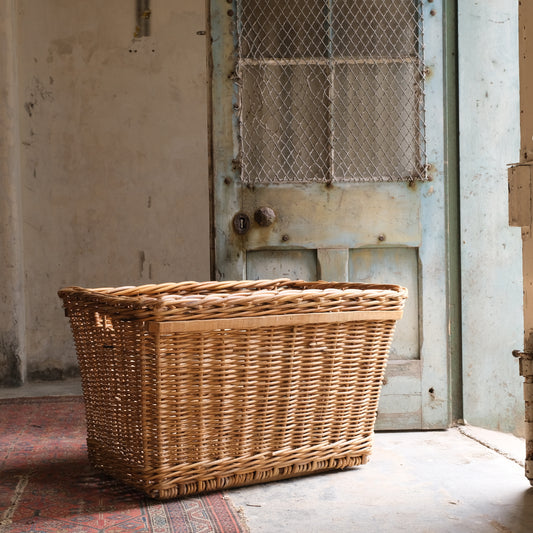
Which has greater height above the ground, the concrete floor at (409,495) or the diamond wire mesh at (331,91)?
the diamond wire mesh at (331,91)

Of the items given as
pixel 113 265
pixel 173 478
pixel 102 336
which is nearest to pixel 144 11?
pixel 113 265

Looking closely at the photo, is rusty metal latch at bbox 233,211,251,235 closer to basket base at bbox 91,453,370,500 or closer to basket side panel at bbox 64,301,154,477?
basket side panel at bbox 64,301,154,477

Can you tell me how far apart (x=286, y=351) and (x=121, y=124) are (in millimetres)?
3306

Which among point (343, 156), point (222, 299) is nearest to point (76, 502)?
point (222, 299)

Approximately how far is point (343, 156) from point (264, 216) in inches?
17.1

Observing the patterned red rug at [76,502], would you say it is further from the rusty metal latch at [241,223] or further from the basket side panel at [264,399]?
the rusty metal latch at [241,223]

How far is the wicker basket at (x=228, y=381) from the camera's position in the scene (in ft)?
6.42

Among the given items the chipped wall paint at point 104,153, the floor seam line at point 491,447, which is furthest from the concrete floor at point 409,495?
the chipped wall paint at point 104,153

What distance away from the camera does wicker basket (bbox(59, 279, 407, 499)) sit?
6.42ft

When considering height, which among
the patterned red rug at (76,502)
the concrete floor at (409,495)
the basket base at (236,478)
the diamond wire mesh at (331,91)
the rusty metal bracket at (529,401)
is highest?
the diamond wire mesh at (331,91)

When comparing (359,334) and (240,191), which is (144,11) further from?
(359,334)

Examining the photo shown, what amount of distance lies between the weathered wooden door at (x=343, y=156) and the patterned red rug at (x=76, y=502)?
95cm

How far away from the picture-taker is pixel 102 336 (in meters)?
2.13

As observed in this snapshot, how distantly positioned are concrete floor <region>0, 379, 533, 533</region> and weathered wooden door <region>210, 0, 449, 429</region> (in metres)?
0.41
